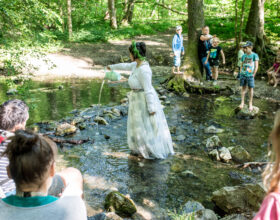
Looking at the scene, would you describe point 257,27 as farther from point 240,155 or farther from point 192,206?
point 192,206

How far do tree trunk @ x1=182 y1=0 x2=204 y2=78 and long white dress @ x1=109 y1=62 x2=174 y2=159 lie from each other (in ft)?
21.9

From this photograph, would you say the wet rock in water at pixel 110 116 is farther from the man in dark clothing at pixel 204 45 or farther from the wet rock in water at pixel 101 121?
the man in dark clothing at pixel 204 45

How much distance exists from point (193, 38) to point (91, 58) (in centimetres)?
761

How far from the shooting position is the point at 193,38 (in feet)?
38.1

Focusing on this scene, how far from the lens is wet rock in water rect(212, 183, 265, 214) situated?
3545mm

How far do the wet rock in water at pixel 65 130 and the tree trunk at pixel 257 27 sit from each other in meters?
11.5

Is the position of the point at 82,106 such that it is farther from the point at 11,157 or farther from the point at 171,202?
the point at 11,157

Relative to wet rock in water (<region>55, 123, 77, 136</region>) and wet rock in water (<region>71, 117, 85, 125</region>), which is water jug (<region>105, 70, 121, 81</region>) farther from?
wet rock in water (<region>71, 117, 85, 125</region>)

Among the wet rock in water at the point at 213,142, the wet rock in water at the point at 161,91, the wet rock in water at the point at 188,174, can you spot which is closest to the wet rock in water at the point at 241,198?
the wet rock in water at the point at 188,174

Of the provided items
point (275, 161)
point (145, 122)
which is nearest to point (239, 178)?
point (145, 122)

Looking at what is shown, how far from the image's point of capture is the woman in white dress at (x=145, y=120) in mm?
5059

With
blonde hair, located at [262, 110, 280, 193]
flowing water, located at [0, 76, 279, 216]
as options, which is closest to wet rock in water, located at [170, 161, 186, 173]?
flowing water, located at [0, 76, 279, 216]

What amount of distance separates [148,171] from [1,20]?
4.57m

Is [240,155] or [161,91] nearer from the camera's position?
[240,155]
